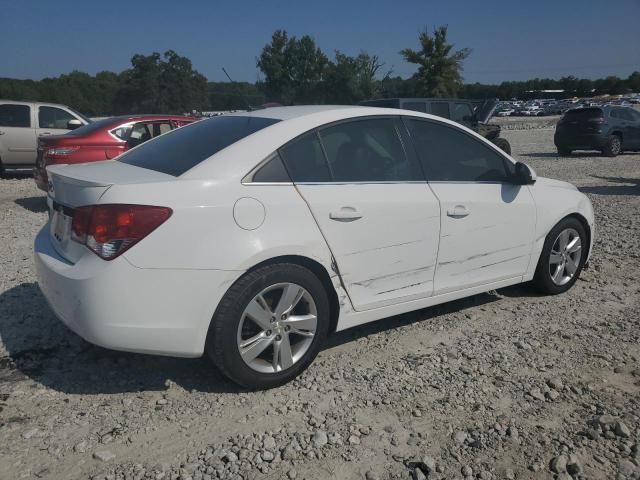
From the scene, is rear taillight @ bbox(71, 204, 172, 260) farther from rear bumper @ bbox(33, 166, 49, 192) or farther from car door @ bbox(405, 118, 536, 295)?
rear bumper @ bbox(33, 166, 49, 192)

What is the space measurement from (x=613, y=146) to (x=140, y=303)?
18.1m

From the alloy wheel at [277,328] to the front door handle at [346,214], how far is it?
1.52 feet

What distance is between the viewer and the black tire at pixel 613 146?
17344mm

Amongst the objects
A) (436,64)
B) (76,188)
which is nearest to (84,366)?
(76,188)

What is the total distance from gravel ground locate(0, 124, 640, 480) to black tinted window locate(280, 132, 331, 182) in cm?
119

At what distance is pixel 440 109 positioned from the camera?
13.9 meters

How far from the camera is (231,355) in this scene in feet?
9.85

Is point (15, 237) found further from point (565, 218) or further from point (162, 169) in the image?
point (565, 218)

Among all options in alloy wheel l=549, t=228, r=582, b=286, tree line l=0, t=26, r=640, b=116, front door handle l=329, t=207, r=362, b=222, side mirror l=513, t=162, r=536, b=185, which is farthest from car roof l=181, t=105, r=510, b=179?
tree line l=0, t=26, r=640, b=116

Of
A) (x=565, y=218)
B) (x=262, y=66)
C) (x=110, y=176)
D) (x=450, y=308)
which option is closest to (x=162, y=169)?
(x=110, y=176)

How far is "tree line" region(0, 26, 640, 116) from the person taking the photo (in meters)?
45.5

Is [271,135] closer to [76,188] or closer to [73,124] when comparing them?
[76,188]

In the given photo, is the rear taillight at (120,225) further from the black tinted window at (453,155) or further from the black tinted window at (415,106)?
the black tinted window at (415,106)

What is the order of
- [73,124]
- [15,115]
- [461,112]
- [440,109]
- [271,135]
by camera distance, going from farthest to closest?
[461,112]
[440,109]
[15,115]
[73,124]
[271,135]
